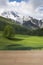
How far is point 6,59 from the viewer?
8.42 feet

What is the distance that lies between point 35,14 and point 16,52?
0.68 metres

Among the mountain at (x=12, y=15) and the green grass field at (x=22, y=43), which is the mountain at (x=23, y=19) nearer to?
the mountain at (x=12, y=15)

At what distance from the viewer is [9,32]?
2.99 meters

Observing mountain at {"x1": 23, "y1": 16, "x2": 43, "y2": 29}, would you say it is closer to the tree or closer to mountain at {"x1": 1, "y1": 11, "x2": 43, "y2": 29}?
mountain at {"x1": 1, "y1": 11, "x2": 43, "y2": 29}

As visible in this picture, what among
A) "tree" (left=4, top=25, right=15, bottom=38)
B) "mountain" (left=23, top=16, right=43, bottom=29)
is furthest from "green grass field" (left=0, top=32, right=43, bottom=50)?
"mountain" (left=23, top=16, right=43, bottom=29)

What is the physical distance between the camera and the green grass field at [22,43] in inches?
115

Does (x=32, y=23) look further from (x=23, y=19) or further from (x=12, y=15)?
(x=12, y=15)

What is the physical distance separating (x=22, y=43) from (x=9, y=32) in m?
0.27

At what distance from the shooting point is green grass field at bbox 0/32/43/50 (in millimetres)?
2912

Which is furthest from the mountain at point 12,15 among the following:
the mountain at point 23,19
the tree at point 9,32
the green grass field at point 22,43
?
the green grass field at point 22,43

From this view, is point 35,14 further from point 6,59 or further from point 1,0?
point 6,59

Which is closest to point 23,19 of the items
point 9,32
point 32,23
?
point 32,23

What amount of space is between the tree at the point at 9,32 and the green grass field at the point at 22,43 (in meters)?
0.07

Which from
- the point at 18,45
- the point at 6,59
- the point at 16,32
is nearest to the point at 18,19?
the point at 16,32
